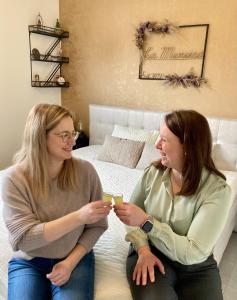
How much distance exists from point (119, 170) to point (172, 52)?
146cm

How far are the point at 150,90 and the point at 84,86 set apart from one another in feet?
3.38

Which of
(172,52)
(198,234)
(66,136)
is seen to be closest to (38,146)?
(66,136)

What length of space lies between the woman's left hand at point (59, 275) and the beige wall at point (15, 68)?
2.48 meters

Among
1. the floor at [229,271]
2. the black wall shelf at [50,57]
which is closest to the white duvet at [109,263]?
the floor at [229,271]

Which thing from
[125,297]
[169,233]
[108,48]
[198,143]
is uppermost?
[108,48]

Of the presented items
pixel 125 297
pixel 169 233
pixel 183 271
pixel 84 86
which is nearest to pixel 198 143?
pixel 169 233

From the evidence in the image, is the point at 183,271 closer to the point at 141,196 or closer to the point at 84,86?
the point at 141,196

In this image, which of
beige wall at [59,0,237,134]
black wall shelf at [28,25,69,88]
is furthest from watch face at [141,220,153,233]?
black wall shelf at [28,25,69,88]

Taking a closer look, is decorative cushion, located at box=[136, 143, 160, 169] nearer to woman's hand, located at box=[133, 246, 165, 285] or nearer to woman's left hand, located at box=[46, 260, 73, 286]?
woman's hand, located at box=[133, 246, 165, 285]

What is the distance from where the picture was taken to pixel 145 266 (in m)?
1.15

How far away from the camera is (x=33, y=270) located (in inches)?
44.4

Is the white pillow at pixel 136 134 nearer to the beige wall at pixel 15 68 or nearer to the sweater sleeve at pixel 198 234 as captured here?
the beige wall at pixel 15 68

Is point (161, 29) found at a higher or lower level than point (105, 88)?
higher

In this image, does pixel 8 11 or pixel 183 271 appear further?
pixel 8 11
